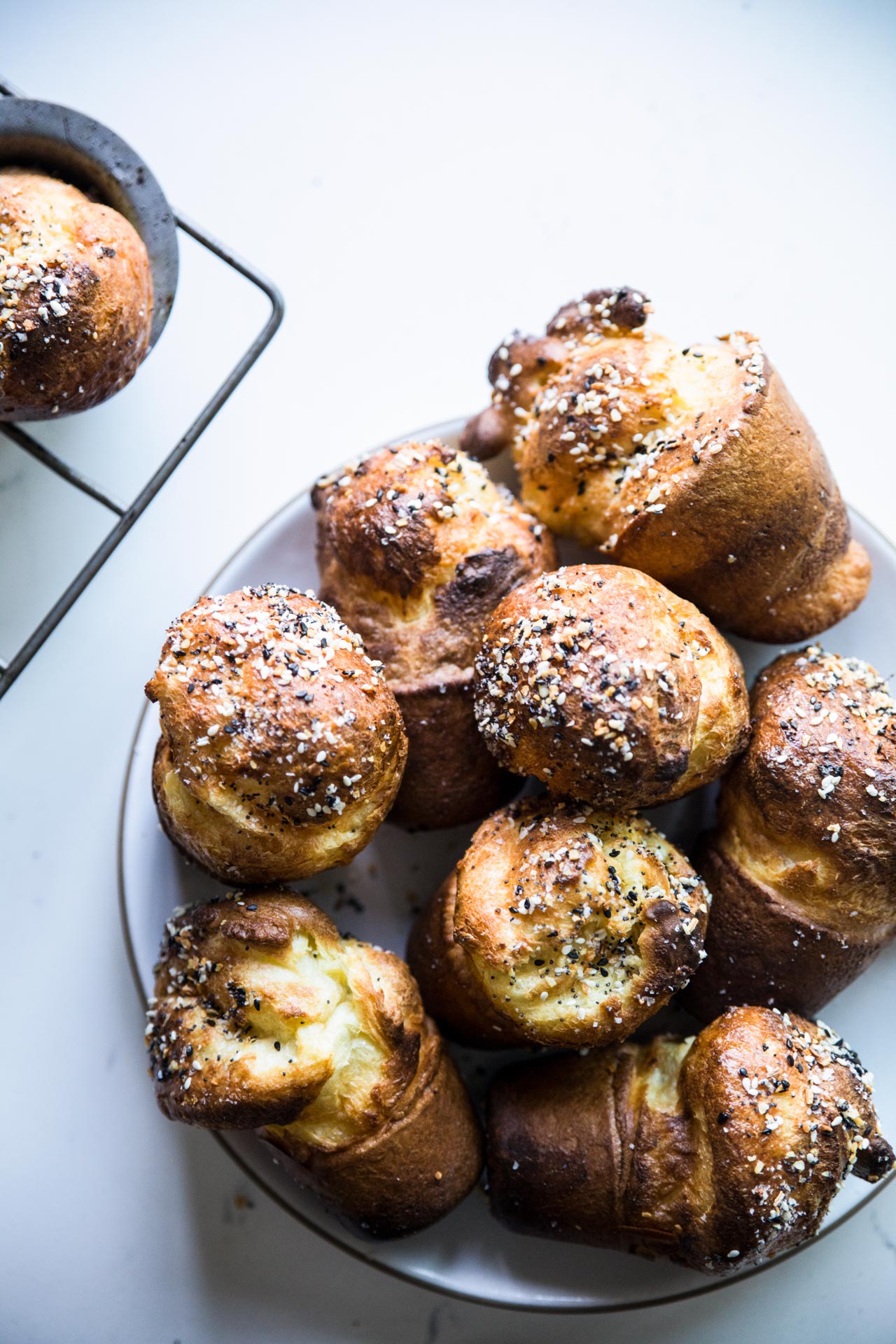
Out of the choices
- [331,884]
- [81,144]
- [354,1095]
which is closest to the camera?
[354,1095]

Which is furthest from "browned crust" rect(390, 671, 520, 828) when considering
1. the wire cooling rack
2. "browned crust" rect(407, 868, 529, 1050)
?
the wire cooling rack

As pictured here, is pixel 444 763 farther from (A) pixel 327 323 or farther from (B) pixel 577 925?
(A) pixel 327 323

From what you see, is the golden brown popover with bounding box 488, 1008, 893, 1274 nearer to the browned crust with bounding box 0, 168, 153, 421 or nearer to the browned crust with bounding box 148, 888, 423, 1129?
the browned crust with bounding box 148, 888, 423, 1129

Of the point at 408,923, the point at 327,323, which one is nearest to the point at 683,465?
the point at 327,323

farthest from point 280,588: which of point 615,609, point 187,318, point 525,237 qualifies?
point 525,237

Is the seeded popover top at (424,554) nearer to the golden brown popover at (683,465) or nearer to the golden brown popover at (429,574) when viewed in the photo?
the golden brown popover at (429,574)

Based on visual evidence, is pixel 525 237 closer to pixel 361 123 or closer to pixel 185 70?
pixel 361 123
